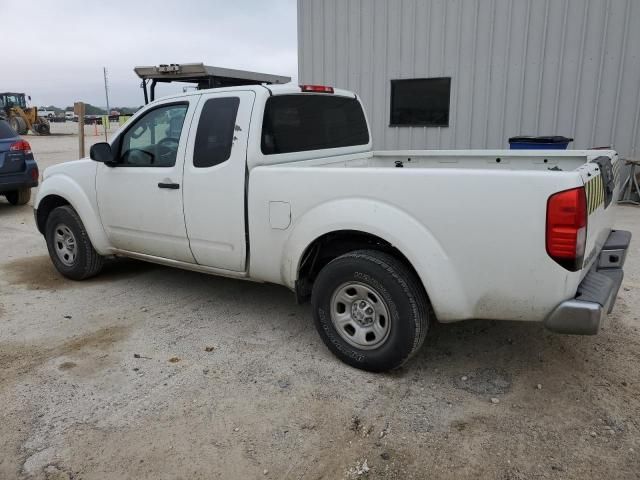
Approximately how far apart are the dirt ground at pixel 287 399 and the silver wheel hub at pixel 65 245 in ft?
2.66

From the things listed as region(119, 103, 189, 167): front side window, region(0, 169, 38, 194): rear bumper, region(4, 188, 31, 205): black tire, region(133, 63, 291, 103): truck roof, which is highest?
region(133, 63, 291, 103): truck roof

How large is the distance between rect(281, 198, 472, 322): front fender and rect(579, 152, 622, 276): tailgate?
0.76 metres

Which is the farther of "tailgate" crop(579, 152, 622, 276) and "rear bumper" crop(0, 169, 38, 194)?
"rear bumper" crop(0, 169, 38, 194)

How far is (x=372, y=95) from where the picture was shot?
34.1 ft

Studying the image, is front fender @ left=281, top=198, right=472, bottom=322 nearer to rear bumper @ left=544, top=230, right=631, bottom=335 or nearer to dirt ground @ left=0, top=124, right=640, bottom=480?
rear bumper @ left=544, top=230, right=631, bottom=335

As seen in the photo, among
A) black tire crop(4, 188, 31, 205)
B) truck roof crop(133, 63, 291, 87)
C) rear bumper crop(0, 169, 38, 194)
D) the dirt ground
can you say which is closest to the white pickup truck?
the dirt ground

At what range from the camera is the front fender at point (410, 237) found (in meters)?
3.01

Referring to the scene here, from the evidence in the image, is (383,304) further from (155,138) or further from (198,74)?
(198,74)

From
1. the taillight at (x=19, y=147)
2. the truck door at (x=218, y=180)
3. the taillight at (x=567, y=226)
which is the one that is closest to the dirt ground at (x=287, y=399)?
the truck door at (x=218, y=180)

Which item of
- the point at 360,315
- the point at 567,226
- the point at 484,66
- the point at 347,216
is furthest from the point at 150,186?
the point at 484,66

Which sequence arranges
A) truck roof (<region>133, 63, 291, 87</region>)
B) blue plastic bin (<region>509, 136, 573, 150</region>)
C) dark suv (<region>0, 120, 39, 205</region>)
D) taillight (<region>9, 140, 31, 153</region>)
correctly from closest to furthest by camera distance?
1. blue plastic bin (<region>509, 136, 573, 150</region>)
2. truck roof (<region>133, 63, 291, 87</region>)
3. dark suv (<region>0, 120, 39, 205</region>)
4. taillight (<region>9, 140, 31, 153</region>)

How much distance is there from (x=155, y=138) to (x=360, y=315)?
2430mm

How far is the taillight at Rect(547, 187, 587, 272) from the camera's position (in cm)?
264

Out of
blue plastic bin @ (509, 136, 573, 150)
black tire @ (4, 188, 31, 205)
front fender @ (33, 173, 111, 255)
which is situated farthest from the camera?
black tire @ (4, 188, 31, 205)
